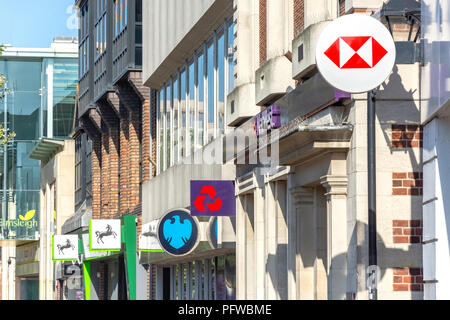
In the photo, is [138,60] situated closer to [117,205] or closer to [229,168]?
[117,205]

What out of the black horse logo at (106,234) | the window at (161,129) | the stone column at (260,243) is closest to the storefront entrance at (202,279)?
the window at (161,129)

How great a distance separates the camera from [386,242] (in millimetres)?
15727

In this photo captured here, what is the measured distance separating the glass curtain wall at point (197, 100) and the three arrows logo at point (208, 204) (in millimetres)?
2507

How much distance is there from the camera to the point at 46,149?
64.9m

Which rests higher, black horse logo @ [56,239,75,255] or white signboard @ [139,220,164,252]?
white signboard @ [139,220,164,252]

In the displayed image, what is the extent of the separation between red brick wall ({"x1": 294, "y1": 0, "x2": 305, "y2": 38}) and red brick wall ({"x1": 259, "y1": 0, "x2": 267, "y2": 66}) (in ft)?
8.23

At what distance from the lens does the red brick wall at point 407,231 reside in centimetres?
1575

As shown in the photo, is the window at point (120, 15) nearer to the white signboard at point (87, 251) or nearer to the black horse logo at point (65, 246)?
the white signboard at point (87, 251)

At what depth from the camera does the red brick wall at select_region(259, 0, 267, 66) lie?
2342 centimetres

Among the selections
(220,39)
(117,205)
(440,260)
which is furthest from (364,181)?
(117,205)

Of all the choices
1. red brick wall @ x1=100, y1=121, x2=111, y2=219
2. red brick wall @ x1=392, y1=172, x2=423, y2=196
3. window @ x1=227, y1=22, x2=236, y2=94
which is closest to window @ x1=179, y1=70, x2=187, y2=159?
window @ x1=227, y1=22, x2=236, y2=94

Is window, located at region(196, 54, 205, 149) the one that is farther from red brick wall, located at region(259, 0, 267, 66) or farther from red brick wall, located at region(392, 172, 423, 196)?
red brick wall, located at region(392, 172, 423, 196)

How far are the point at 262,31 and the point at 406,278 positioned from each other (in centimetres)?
921

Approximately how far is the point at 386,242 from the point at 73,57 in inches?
2192
